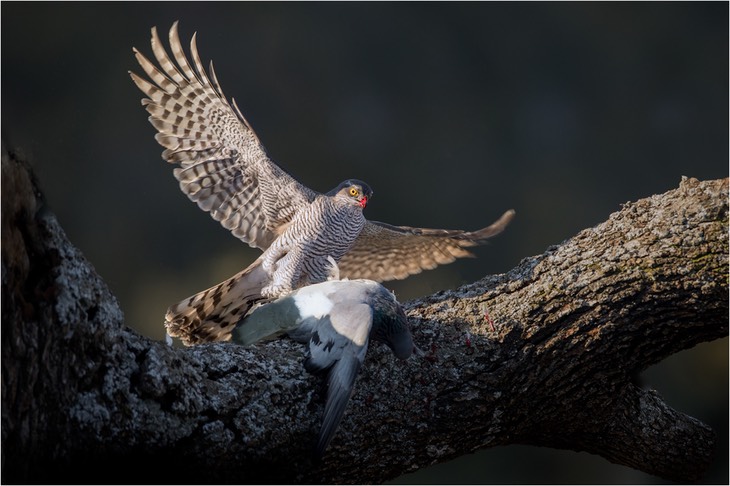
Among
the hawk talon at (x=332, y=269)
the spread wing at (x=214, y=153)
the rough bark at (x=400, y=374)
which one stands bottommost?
the rough bark at (x=400, y=374)

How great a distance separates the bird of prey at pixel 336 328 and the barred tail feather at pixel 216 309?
58 centimetres

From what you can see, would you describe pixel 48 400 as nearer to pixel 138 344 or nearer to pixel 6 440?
pixel 6 440

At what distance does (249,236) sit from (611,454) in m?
1.65

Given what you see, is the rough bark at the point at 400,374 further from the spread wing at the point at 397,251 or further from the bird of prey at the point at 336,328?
the spread wing at the point at 397,251

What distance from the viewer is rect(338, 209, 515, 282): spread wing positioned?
10.1 feet

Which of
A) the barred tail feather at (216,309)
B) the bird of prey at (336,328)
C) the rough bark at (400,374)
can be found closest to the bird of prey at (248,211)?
the barred tail feather at (216,309)

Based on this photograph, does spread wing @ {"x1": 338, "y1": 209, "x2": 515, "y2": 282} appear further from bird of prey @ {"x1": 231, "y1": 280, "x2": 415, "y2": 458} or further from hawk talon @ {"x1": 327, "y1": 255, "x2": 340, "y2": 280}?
bird of prey @ {"x1": 231, "y1": 280, "x2": 415, "y2": 458}

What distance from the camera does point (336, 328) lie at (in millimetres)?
1787

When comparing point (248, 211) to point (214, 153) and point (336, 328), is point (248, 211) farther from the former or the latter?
point (336, 328)

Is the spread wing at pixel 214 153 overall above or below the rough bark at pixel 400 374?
above

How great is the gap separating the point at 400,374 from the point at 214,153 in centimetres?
145

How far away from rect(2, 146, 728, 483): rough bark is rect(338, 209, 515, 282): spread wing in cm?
100

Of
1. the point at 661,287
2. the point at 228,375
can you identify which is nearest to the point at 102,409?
the point at 228,375

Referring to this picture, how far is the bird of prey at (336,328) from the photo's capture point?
5.53ft
